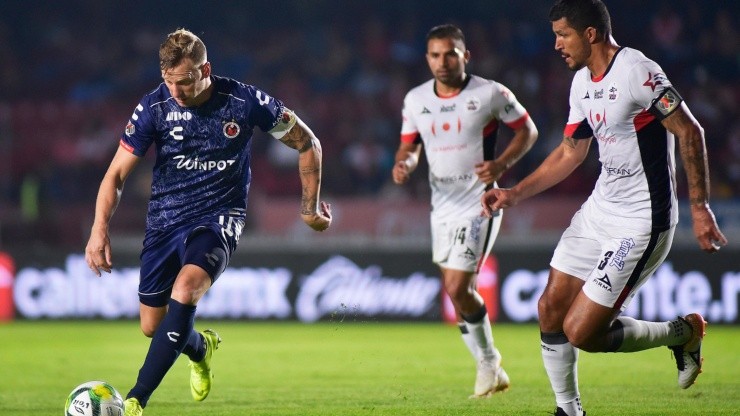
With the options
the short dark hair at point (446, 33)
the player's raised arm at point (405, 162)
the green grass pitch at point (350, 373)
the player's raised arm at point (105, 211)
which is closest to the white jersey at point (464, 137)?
the player's raised arm at point (405, 162)

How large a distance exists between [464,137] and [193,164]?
7.94ft

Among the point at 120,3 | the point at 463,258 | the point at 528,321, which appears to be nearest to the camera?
the point at 463,258

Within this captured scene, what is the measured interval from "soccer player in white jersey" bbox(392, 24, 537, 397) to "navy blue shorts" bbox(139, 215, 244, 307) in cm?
193

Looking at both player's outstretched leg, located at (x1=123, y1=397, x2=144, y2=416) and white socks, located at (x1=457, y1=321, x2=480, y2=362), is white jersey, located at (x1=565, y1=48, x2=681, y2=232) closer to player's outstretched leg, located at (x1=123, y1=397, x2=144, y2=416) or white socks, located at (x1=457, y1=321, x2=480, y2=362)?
white socks, located at (x1=457, y1=321, x2=480, y2=362)

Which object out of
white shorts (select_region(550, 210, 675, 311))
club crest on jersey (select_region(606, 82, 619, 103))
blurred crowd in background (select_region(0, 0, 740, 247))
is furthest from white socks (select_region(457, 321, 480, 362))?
blurred crowd in background (select_region(0, 0, 740, 247))

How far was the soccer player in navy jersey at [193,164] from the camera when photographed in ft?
21.5

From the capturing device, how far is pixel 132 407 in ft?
20.0

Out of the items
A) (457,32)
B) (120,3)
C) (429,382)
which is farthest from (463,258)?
(120,3)

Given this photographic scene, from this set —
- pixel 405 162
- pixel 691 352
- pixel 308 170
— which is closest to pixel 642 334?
pixel 691 352

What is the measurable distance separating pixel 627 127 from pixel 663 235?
634mm

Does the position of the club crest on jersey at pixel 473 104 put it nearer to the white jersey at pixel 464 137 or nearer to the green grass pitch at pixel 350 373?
the white jersey at pixel 464 137

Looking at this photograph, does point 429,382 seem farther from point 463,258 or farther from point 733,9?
point 733,9

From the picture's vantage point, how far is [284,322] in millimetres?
15109

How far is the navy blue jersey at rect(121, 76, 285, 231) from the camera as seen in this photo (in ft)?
22.4
